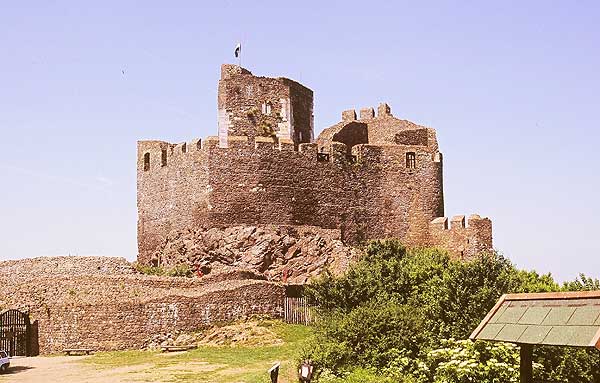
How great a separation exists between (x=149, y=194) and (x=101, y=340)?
15.8 m

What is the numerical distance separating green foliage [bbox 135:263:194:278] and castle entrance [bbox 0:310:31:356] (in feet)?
26.5

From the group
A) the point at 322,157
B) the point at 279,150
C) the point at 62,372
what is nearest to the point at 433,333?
the point at 62,372

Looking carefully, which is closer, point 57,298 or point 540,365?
point 540,365

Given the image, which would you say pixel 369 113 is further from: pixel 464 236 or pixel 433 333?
pixel 433 333

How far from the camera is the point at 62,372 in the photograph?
27094 mm

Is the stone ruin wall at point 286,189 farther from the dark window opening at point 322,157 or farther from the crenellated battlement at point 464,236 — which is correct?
the crenellated battlement at point 464,236

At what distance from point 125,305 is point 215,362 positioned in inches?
340

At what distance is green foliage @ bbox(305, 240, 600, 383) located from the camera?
1927 cm

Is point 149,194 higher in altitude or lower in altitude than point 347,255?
higher

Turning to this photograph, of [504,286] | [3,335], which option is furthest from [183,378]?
[3,335]

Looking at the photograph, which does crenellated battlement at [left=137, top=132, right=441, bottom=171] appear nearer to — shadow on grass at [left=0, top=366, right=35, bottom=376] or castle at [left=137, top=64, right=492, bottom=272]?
castle at [left=137, top=64, right=492, bottom=272]

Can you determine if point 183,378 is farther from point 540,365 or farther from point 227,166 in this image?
point 227,166

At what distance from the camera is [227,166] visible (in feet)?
144

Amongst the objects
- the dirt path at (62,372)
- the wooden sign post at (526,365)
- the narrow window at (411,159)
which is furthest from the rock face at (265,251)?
the wooden sign post at (526,365)
